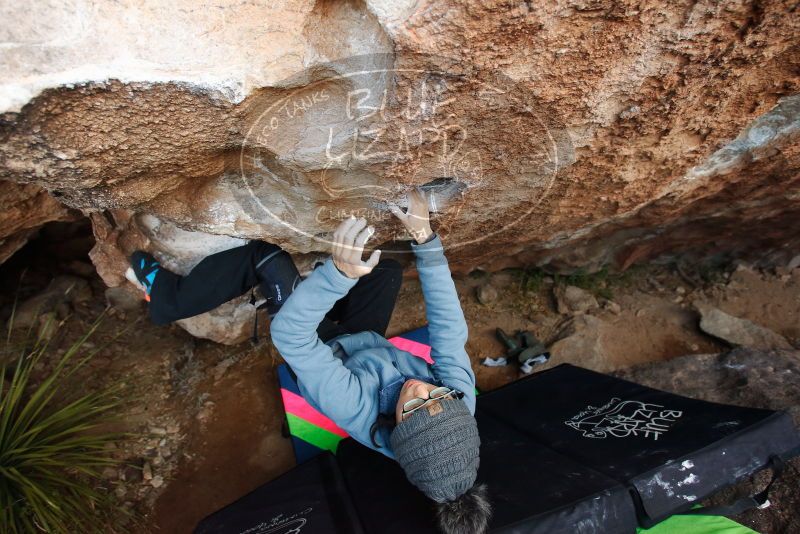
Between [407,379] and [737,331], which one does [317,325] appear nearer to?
[407,379]

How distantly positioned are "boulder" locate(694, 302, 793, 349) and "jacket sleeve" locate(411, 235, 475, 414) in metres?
2.28

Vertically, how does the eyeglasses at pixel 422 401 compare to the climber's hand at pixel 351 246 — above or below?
below

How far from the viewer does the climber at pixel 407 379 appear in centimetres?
145

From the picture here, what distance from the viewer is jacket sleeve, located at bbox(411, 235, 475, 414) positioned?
1.70 m

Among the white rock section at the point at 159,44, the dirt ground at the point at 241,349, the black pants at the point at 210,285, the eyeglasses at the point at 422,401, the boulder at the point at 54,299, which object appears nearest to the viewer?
the white rock section at the point at 159,44

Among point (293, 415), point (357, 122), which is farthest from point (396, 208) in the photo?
point (293, 415)

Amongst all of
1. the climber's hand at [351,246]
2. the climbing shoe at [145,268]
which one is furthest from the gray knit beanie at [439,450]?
the climbing shoe at [145,268]

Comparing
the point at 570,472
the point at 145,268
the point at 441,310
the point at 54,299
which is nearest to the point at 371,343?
the point at 441,310

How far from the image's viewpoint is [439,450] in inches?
56.7

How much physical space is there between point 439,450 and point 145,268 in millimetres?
1491

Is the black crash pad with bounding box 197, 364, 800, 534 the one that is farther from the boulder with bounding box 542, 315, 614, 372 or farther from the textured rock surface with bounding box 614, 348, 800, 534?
the boulder with bounding box 542, 315, 614, 372

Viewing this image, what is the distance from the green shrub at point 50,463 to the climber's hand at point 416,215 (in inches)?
62.4

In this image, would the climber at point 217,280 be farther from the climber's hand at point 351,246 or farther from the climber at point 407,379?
the climber's hand at point 351,246

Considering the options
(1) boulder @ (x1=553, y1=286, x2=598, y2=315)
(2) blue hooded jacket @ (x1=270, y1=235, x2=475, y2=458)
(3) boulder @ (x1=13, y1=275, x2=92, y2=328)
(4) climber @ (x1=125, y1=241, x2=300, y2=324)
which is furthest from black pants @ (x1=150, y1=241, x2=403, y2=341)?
(1) boulder @ (x1=553, y1=286, x2=598, y2=315)
